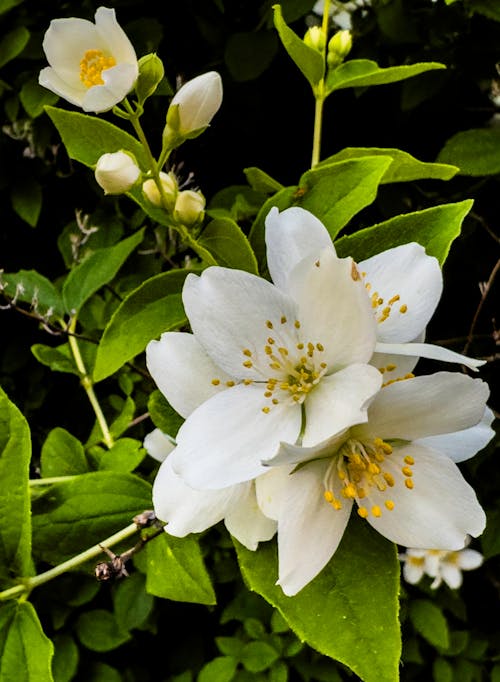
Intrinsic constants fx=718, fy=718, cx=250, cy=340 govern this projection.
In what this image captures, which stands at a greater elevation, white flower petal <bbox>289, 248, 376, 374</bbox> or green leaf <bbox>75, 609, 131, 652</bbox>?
white flower petal <bbox>289, 248, 376, 374</bbox>

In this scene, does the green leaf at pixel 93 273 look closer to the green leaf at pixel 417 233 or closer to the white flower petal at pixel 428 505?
the green leaf at pixel 417 233

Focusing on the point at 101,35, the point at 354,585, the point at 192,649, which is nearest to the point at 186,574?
the point at 354,585

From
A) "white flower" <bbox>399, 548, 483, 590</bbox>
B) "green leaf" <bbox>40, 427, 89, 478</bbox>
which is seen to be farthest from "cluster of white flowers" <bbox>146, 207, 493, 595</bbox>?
"white flower" <bbox>399, 548, 483, 590</bbox>

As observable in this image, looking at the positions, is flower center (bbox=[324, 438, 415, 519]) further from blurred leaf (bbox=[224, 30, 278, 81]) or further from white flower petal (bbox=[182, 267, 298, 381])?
blurred leaf (bbox=[224, 30, 278, 81])

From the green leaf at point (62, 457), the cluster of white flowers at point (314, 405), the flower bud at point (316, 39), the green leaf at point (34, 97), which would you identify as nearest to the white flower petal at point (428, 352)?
the cluster of white flowers at point (314, 405)

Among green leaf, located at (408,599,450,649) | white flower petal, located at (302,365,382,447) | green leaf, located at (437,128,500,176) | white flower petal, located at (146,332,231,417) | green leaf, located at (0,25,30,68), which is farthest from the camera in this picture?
green leaf, located at (408,599,450,649)

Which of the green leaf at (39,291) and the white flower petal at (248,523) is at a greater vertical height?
the white flower petal at (248,523)
